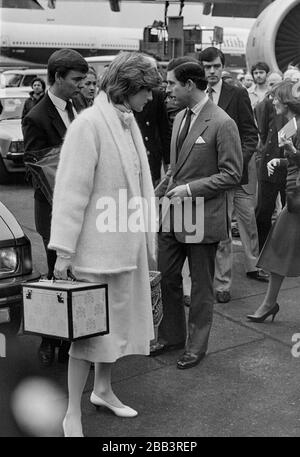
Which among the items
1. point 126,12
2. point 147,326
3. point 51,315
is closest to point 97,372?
point 147,326

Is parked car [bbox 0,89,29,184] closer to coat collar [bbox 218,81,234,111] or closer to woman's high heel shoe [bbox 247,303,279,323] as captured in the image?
coat collar [bbox 218,81,234,111]

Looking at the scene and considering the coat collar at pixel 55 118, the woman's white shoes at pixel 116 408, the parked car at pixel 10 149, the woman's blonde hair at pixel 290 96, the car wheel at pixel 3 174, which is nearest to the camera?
the woman's white shoes at pixel 116 408

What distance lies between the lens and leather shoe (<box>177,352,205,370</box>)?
4051mm

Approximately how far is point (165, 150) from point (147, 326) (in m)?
2.66

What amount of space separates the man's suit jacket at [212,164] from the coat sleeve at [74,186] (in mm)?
1028

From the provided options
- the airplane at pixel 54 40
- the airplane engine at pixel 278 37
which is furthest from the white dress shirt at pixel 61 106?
the airplane at pixel 54 40

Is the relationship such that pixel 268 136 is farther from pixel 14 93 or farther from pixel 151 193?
pixel 14 93

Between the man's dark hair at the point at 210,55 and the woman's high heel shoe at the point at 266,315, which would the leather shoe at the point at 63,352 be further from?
the man's dark hair at the point at 210,55

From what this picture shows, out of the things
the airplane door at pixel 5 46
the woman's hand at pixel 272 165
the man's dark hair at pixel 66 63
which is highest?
the airplane door at pixel 5 46

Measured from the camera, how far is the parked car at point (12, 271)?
3.75 m

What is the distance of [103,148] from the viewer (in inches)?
120

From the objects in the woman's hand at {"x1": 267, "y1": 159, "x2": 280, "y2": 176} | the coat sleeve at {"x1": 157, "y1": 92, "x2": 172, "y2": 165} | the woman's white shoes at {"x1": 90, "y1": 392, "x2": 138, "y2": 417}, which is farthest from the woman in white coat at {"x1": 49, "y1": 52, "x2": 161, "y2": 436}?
the coat sleeve at {"x1": 157, "y1": 92, "x2": 172, "y2": 165}

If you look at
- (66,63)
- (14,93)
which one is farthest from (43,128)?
(14,93)

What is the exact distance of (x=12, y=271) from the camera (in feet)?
12.9
